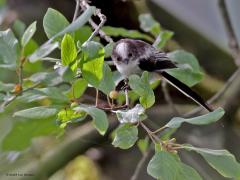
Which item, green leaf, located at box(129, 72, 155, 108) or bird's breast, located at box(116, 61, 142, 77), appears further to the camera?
bird's breast, located at box(116, 61, 142, 77)

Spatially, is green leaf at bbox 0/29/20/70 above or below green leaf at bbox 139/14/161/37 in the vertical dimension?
above

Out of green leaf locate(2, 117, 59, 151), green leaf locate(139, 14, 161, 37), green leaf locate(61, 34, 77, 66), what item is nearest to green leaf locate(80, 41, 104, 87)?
green leaf locate(61, 34, 77, 66)

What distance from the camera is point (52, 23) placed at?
2.52 feet

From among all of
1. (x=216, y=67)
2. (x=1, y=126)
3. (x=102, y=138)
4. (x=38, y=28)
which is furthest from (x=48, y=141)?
(x=216, y=67)

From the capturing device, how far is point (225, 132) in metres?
1.59

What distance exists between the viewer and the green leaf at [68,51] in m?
0.69

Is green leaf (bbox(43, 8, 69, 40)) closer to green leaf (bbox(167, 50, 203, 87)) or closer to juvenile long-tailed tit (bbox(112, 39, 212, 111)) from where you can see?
juvenile long-tailed tit (bbox(112, 39, 212, 111))

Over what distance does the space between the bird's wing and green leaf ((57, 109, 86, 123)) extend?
0.16 meters

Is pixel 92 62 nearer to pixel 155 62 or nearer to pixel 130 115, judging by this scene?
pixel 130 115

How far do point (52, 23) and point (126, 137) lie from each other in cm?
21

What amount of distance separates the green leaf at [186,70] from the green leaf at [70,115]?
0.70ft

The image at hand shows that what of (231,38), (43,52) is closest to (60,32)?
(43,52)

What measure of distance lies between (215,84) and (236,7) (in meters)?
0.47

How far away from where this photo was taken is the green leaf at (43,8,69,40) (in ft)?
2.50
